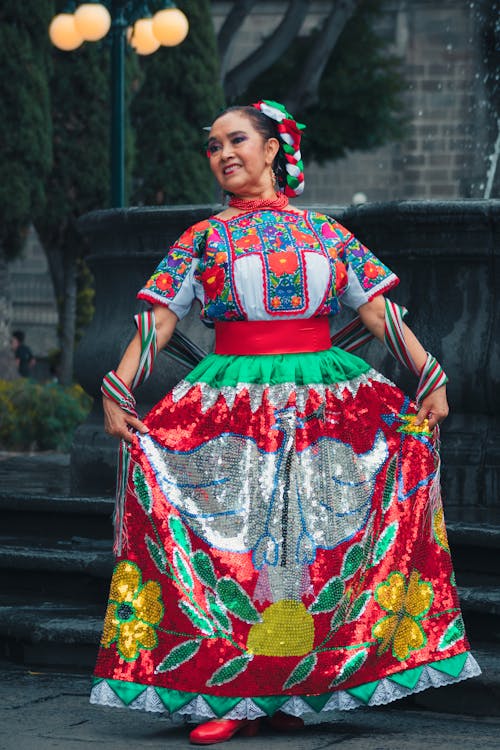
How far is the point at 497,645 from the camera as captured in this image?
5.66m

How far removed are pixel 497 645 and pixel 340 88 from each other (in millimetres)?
24006

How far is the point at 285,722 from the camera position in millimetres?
4969

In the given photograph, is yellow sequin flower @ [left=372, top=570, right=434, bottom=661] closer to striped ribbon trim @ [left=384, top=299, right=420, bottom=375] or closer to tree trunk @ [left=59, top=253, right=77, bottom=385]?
striped ribbon trim @ [left=384, top=299, right=420, bottom=375]

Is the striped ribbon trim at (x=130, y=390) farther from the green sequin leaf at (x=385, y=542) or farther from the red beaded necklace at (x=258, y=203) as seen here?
the green sequin leaf at (x=385, y=542)

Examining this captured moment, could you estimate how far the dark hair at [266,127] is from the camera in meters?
5.11

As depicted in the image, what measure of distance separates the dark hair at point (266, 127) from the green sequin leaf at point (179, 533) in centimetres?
110

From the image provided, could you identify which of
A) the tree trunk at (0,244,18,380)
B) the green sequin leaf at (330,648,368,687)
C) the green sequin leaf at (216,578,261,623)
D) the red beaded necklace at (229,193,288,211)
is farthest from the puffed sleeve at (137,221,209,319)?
the tree trunk at (0,244,18,380)

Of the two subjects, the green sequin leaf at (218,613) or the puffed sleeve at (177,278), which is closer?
the green sequin leaf at (218,613)

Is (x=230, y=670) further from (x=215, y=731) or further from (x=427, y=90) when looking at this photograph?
(x=427, y=90)

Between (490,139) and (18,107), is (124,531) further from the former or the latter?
(18,107)

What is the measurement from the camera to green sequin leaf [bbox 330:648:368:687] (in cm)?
481

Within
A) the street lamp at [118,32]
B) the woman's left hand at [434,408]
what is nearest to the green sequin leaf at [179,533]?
the woman's left hand at [434,408]

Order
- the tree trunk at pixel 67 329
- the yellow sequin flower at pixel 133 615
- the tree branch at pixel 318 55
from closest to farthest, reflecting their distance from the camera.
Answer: the yellow sequin flower at pixel 133 615, the tree trunk at pixel 67 329, the tree branch at pixel 318 55

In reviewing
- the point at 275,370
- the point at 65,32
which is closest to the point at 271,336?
the point at 275,370
